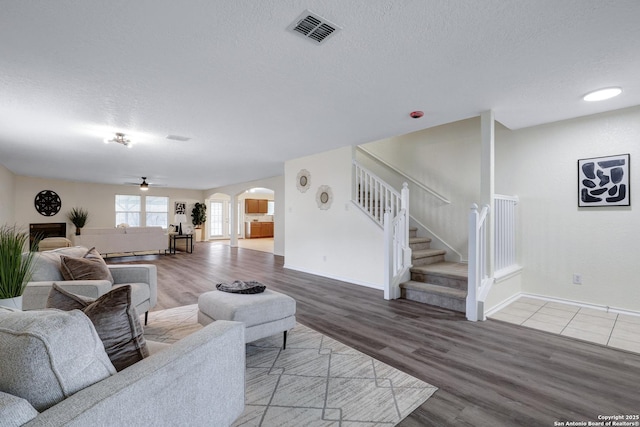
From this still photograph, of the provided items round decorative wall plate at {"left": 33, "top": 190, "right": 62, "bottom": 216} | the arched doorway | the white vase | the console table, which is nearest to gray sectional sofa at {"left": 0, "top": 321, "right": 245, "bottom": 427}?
the white vase

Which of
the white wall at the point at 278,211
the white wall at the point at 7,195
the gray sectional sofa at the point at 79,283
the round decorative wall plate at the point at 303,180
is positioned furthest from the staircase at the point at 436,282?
the white wall at the point at 7,195

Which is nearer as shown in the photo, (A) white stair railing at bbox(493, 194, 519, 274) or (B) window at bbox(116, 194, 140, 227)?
(A) white stair railing at bbox(493, 194, 519, 274)

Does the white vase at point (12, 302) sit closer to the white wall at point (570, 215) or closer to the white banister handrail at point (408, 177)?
the white banister handrail at point (408, 177)

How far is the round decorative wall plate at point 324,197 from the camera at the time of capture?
18.6ft

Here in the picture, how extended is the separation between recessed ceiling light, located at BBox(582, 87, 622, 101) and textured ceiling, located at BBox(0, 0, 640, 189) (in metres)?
0.11

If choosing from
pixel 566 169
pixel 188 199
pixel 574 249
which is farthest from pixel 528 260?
pixel 188 199

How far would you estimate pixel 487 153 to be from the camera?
11.7 ft

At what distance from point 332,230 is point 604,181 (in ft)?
12.8

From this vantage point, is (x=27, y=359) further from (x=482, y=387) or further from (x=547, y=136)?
(x=547, y=136)

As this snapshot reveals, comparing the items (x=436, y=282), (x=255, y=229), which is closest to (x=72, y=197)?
(x=255, y=229)

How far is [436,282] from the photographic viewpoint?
417cm

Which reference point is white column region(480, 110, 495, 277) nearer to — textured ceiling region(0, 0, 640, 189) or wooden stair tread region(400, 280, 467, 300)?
textured ceiling region(0, 0, 640, 189)

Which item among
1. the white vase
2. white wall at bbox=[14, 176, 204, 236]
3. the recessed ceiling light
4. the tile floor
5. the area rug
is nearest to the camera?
the white vase

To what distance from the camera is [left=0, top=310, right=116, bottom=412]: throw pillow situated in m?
0.79
